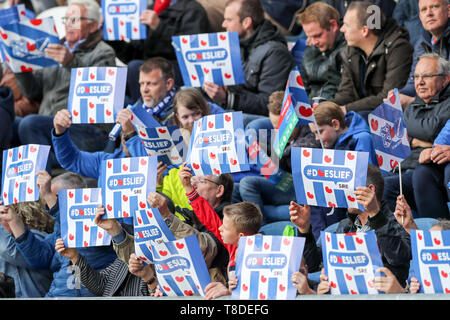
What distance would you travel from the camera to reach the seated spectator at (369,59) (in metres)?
6.44

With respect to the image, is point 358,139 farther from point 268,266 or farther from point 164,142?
point 268,266

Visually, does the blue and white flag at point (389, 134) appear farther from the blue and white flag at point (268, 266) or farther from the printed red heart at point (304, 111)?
the blue and white flag at point (268, 266)

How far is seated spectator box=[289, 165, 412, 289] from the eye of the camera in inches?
192

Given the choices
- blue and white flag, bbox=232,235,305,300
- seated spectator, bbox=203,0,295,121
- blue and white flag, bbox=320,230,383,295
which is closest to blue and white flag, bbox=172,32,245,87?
seated spectator, bbox=203,0,295,121

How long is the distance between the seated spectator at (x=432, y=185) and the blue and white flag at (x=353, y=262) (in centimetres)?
109

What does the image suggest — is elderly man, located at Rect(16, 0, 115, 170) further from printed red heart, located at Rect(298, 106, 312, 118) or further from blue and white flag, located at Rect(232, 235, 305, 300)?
blue and white flag, located at Rect(232, 235, 305, 300)

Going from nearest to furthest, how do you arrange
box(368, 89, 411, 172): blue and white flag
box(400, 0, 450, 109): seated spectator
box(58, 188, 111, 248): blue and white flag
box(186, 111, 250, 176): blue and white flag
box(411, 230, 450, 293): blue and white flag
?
box(411, 230, 450, 293): blue and white flag < box(368, 89, 411, 172): blue and white flag < box(186, 111, 250, 176): blue and white flag < box(58, 188, 111, 248): blue and white flag < box(400, 0, 450, 109): seated spectator

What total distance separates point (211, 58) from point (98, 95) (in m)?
0.80

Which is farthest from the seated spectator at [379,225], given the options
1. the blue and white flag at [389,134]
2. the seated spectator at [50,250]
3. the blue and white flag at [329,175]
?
the seated spectator at [50,250]

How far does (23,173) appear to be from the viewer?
233 inches

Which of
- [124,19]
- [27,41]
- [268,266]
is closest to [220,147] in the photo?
[268,266]

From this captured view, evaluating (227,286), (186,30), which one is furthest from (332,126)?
(186,30)

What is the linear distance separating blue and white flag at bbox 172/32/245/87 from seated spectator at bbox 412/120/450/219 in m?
1.38

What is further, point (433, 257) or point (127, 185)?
point (127, 185)
